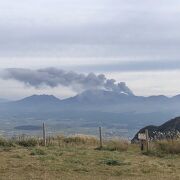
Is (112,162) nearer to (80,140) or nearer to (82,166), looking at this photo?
(82,166)

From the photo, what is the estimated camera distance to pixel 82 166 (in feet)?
65.8

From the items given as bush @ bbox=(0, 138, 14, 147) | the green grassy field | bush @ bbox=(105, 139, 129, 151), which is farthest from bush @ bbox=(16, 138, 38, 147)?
the green grassy field

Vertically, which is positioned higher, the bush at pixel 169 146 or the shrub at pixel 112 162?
the bush at pixel 169 146

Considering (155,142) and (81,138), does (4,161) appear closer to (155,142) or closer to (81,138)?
(155,142)

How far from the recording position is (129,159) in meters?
22.6

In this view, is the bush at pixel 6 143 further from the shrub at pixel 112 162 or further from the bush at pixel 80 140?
the shrub at pixel 112 162

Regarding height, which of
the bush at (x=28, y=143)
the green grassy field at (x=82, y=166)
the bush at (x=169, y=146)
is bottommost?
the green grassy field at (x=82, y=166)

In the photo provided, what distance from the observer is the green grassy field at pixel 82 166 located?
1809cm

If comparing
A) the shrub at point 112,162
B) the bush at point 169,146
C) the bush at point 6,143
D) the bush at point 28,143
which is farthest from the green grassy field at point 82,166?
the bush at point 28,143

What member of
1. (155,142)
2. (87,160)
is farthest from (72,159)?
(155,142)

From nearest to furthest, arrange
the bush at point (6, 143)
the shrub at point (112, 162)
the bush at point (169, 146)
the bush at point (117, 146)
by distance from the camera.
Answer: the shrub at point (112, 162), the bush at point (169, 146), the bush at point (117, 146), the bush at point (6, 143)

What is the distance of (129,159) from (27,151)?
505 centimetres

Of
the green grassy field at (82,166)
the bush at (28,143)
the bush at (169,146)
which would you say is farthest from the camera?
the bush at (28,143)

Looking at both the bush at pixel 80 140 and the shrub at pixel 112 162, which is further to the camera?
the bush at pixel 80 140
